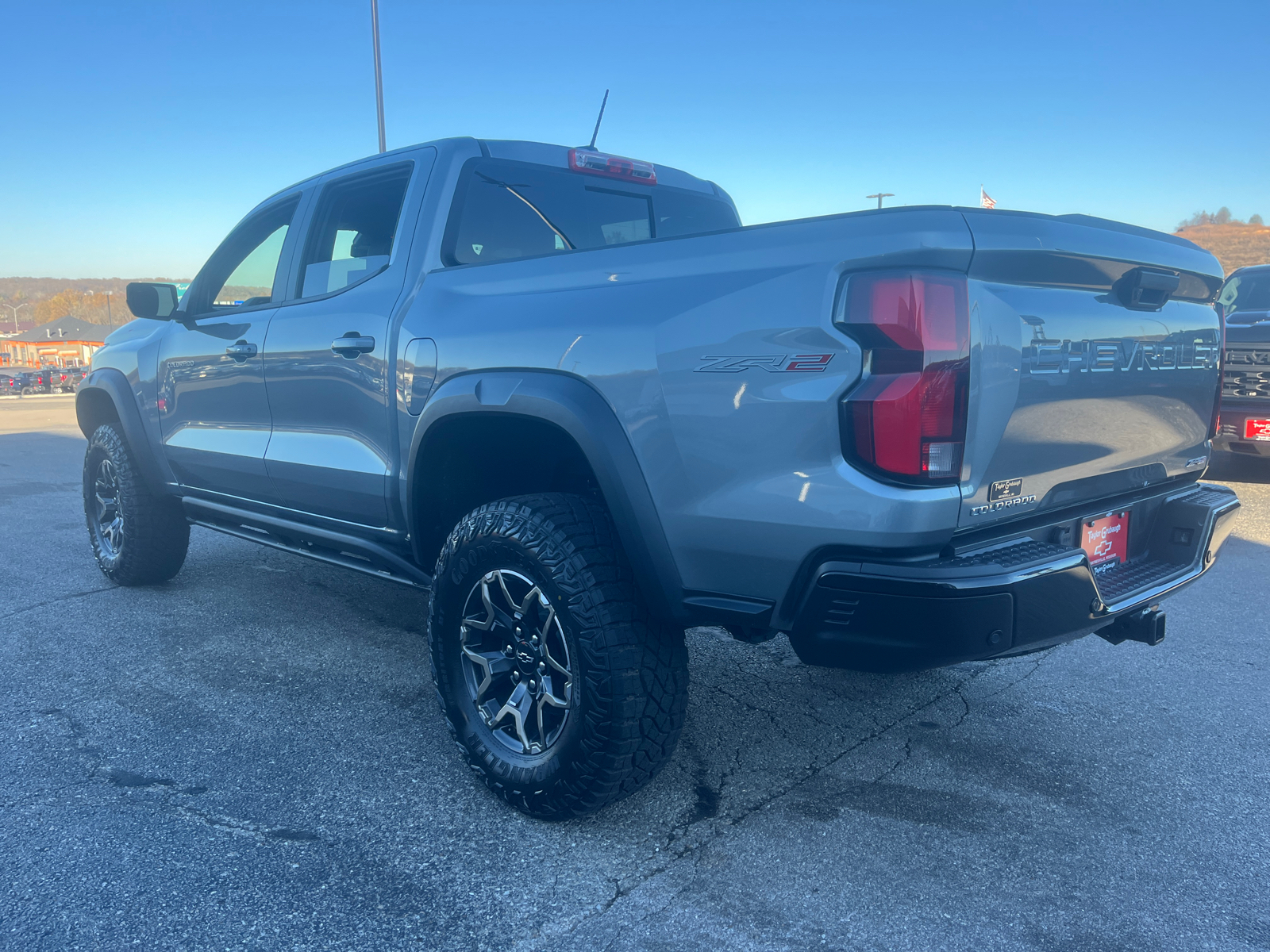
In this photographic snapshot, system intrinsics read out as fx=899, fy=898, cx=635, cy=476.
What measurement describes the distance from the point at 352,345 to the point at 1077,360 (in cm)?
224

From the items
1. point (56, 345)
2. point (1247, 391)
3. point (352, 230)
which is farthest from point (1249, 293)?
point (56, 345)

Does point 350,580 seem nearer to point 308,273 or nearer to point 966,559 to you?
point 308,273

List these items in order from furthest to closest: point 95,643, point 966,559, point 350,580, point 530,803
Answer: point 350,580
point 95,643
point 530,803
point 966,559

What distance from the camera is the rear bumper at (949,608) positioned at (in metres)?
1.92

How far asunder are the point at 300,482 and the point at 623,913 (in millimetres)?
2119

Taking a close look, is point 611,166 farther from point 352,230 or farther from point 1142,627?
point 1142,627

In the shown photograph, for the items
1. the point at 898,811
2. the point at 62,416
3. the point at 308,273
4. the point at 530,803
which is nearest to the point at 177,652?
the point at 308,273

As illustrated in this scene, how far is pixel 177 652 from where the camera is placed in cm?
384

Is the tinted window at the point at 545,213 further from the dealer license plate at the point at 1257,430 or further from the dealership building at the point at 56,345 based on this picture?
the dealership building at the point at 56,345

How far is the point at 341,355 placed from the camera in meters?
3.18

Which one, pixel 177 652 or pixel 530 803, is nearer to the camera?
pixel 530 803

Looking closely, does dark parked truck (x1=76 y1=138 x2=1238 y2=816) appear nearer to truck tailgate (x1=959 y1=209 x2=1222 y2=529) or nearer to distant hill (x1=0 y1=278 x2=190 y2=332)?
truck tailgate (x1=959 y1=209 x2=1222 y2=529)

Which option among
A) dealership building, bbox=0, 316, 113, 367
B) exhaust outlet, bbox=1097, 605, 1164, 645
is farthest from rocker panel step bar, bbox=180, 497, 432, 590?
dealership building, bbox=0, 316, 113, 367

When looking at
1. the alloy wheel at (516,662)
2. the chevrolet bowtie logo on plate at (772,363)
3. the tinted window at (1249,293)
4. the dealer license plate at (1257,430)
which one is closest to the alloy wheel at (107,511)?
the alloy wheel at (516,662)
